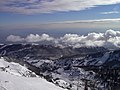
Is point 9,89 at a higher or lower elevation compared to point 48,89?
higher

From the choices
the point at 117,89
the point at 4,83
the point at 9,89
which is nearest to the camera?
the point at 9,89

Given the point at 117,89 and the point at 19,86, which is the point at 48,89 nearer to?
the point at 19,86

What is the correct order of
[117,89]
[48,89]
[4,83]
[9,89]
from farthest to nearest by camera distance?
[117,89] → [48,89] → [4,83] → [9,89]

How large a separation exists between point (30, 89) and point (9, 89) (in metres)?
8.16

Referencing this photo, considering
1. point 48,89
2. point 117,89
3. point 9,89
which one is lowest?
point 117,89

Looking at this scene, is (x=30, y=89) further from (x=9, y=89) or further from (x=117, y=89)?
(x=117, y=89)

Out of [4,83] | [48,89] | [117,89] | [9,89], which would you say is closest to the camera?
[9,89]

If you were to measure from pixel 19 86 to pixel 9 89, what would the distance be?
22.2ft

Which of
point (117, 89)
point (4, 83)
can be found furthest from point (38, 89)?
point (117, 89)

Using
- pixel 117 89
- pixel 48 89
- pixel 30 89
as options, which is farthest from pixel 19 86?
pixel 117 89

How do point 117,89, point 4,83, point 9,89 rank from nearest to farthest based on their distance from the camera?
point 9,89
point 4,83
point 117,89

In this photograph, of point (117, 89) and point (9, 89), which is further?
point (117, 89)

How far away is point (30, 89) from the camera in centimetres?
7544

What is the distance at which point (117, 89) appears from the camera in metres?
199
